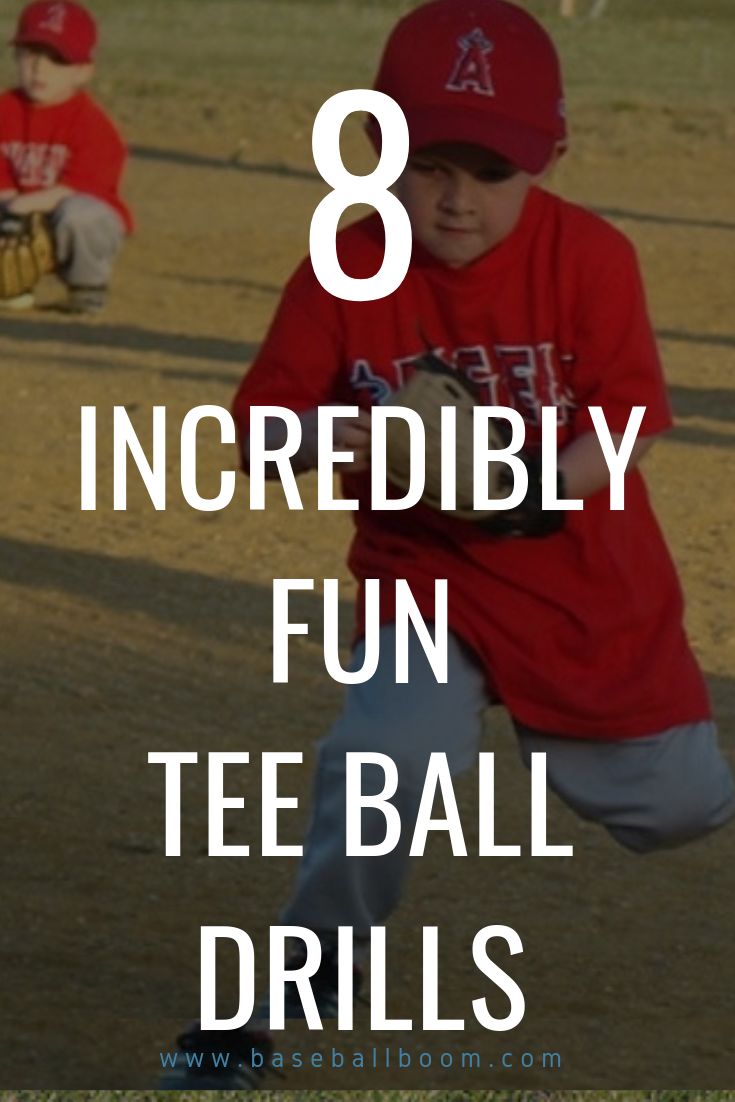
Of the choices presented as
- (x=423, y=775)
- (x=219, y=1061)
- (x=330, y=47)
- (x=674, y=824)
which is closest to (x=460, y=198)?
(x=423, y=775)

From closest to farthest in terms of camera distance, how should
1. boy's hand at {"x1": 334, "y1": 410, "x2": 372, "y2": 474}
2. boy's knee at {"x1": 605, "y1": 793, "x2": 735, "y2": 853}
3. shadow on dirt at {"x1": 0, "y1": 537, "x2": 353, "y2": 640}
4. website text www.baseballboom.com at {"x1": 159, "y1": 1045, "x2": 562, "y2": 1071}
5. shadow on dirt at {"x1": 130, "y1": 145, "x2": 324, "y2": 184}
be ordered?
boy's hand at {"x1": 334, "y1": 410, "x2": 372, "y2": 474} < boy's knee at {"x1": 605, "y1": 793, "x2": 735, "y2": 853} < website text www.baseballboom.com at {"x1": 159, "y1": 1045, "x2": 562, "y2": 1071} < shadow on dirt at {"x1": 0, "y1": 537, "x2": 353, "y2": 640} < shadow on dirt at {"x1": 130, "y1": 145, "x2": 324, "y2": 184}

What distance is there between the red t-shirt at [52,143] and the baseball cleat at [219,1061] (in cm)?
772

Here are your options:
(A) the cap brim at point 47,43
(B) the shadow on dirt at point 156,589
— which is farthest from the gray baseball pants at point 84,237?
(B) the shadow on dirt at point 156,589

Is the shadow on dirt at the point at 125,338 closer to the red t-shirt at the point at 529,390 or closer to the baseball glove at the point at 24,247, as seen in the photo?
the baseball glove at the point at 24,247

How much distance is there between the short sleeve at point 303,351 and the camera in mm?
3484

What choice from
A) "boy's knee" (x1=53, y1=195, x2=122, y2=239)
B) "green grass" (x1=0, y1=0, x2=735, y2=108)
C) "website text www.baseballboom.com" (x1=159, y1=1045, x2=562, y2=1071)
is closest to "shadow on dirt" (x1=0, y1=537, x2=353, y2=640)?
"website text www.baseballboom.com" (x1=159, y1=1045, x2=562, y2=1071)

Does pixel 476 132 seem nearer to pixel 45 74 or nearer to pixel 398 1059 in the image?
pixel 398 1059

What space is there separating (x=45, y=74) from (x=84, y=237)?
72 cm

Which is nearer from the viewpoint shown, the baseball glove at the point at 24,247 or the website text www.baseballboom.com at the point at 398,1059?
the website text www.baseballboom.com at the point at 398,1059

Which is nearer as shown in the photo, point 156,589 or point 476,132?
point 476,132

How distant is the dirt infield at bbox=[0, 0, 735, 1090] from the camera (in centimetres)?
385

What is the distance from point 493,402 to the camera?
11.5 ft

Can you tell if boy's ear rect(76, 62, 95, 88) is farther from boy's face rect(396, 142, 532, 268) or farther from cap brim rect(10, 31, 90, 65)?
boy's face rect(396, 142, 532, 268)

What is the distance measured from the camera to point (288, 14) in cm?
3012
